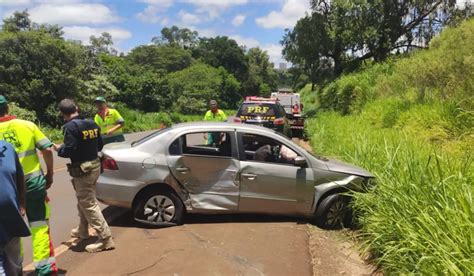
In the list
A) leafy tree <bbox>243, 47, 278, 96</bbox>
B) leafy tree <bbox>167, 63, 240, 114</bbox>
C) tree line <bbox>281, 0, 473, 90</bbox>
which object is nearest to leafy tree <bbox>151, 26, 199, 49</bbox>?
leafy tree <bbox>243, 47, 278, 96</bbox>

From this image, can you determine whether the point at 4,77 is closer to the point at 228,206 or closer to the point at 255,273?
the point at 228,206

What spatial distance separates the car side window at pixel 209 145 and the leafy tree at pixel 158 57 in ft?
264

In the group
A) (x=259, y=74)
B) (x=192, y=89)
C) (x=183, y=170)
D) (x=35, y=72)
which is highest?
(x=259, y=74)

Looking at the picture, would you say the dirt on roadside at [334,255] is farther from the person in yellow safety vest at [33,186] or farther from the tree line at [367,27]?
the tree line at [367,27]

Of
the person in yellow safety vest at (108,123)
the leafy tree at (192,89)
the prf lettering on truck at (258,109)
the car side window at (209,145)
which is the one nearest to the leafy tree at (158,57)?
the leafy tree at (192,89)

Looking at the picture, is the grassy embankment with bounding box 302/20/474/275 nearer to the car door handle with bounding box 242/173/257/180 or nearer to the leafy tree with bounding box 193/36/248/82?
the car door handle with bounding box 242/173/257/180

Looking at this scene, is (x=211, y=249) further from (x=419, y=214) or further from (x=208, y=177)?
(x=419, y=214)

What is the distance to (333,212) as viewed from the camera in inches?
269

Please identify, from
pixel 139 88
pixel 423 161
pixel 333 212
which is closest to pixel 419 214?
pixel 423 161

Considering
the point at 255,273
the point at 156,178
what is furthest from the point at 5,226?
the point at 156,178

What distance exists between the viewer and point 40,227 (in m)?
4.48

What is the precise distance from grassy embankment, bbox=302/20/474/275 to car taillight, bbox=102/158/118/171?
3.51 m

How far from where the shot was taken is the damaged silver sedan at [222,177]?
648cm

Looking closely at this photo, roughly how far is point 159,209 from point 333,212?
261cm
